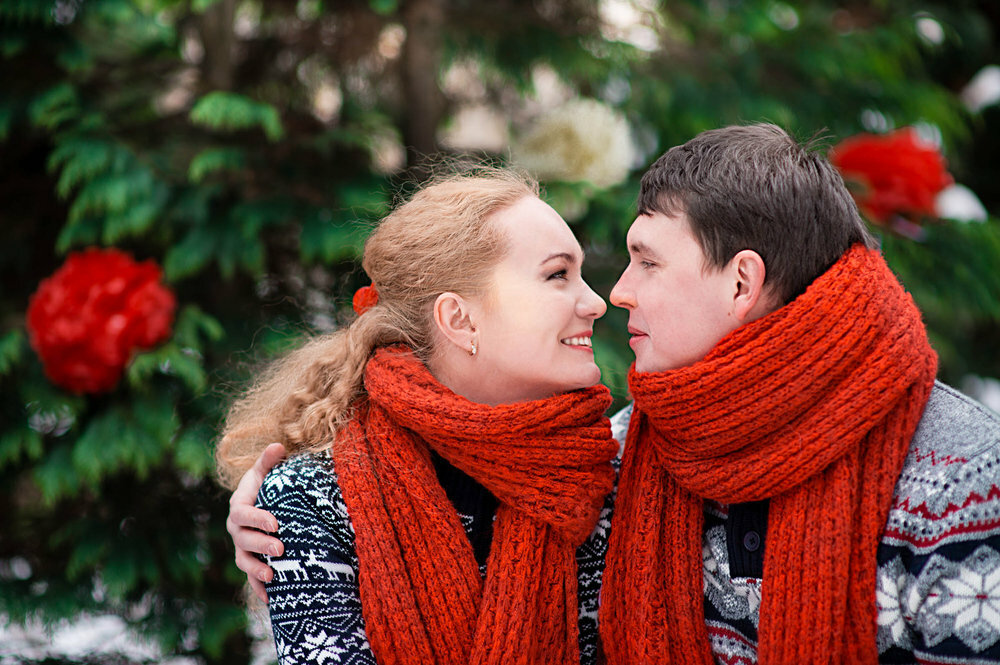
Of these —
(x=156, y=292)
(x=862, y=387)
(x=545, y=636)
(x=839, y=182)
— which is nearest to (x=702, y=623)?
(x=545, y=636)

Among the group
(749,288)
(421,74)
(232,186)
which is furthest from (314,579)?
(421,74)

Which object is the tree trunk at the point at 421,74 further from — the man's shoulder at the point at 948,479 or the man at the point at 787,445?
the man's shoulder at the point at 948,479

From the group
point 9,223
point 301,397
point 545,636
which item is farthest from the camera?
point 9,223

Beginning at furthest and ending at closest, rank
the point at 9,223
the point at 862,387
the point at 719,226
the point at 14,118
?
1. the point at 9,223
2. the point at 14,118
3. the point at 719,226
4. the point at 862,387

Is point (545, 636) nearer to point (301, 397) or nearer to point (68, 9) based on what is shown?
point (301, 397)

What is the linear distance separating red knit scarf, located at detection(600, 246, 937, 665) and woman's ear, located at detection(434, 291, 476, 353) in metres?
0.45

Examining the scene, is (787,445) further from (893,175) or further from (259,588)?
(893,175)

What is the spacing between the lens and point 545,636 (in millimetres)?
1883

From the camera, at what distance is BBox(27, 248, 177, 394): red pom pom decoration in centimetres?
277

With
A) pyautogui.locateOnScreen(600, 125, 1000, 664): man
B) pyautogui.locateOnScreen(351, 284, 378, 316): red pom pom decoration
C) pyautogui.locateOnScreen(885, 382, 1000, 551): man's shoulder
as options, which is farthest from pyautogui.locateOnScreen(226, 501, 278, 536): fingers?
pyautogui.locateOnScreen(885, 382, 1000, 551): man's shoulder

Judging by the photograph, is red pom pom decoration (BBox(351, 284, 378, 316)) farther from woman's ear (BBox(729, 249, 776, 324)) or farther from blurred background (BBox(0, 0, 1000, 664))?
woman's ear (BBox(729, 249, 776, 324))

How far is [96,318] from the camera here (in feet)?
9.12

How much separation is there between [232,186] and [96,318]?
2.12ft

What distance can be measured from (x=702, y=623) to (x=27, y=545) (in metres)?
2.65
